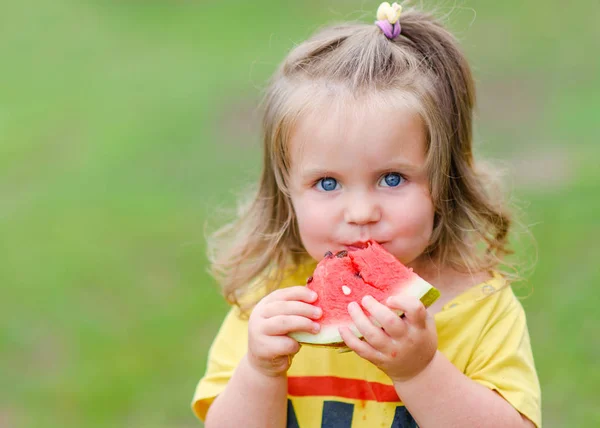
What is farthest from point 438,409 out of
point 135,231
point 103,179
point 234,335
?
point 103,179

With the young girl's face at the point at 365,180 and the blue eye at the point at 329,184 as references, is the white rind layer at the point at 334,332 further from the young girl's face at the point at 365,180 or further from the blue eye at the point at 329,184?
the blue eye at the point at 329,184

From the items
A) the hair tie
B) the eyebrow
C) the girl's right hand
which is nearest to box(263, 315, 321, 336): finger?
the girl's right hand

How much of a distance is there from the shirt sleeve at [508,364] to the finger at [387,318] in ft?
1.71

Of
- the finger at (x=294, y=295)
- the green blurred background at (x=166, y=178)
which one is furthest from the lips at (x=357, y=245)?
the green blurred background at (x=166, y=178)

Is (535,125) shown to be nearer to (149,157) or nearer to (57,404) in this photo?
(149,157)

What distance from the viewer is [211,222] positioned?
7328 mm

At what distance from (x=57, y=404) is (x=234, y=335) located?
224cm

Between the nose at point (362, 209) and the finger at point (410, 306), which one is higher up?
the nose at point (362, 209)

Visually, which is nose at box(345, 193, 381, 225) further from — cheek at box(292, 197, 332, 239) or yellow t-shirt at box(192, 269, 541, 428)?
yellow t-shirt at box(192, 269, 541, 428)

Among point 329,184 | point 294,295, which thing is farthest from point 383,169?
point 294,295

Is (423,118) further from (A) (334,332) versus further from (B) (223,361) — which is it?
(B) (223,361)

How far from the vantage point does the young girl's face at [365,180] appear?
2.84 meters

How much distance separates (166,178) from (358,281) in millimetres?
5425

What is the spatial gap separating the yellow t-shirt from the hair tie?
37.3 inches
